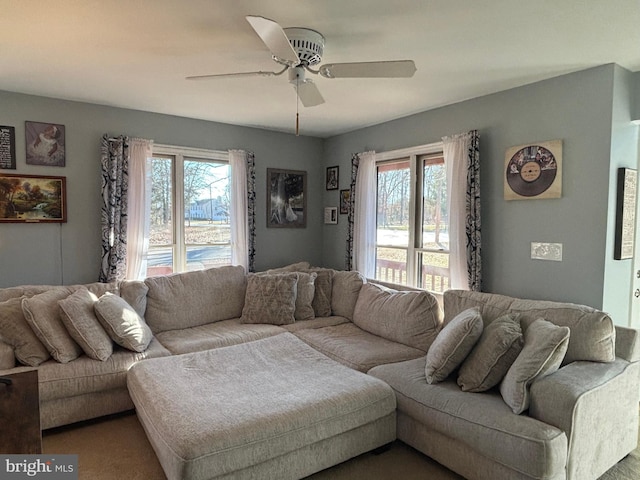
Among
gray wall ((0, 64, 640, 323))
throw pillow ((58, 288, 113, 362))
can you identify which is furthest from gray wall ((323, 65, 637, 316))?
throw pillow ((58, 288, 113, 362))

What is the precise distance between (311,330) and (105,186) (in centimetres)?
244

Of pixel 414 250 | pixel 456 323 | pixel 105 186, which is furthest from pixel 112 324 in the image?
pixel 414 250

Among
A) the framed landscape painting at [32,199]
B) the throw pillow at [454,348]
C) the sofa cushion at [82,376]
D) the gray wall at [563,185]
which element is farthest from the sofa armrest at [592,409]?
the framed landscape painting at [32,199]

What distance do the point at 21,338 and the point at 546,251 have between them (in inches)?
152

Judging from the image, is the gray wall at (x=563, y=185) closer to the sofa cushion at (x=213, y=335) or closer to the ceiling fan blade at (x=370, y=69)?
the ceiling fan blade at (x=370, y=69)

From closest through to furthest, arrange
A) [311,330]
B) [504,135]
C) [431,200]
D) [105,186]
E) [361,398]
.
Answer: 1. [361,398]
2. [504,135]
3. [311,330]
4. [105,186]
5. [431,200]

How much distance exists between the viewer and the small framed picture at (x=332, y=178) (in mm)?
5175

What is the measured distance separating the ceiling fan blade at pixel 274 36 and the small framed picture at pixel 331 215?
10.3ft

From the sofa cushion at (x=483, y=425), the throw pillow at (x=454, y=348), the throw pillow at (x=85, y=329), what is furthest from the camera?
the throw pillow at (x=85, y=329)

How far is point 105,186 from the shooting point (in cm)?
380

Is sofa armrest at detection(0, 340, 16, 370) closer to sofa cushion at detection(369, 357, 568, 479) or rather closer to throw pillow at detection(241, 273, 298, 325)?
throw pillow at detection(241, 273, 298, 325)

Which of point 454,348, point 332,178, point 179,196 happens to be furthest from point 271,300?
point 332,178

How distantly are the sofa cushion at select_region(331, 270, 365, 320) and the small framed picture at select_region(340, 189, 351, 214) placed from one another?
117cm

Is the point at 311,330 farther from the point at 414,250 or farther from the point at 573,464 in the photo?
the point at 573,464
